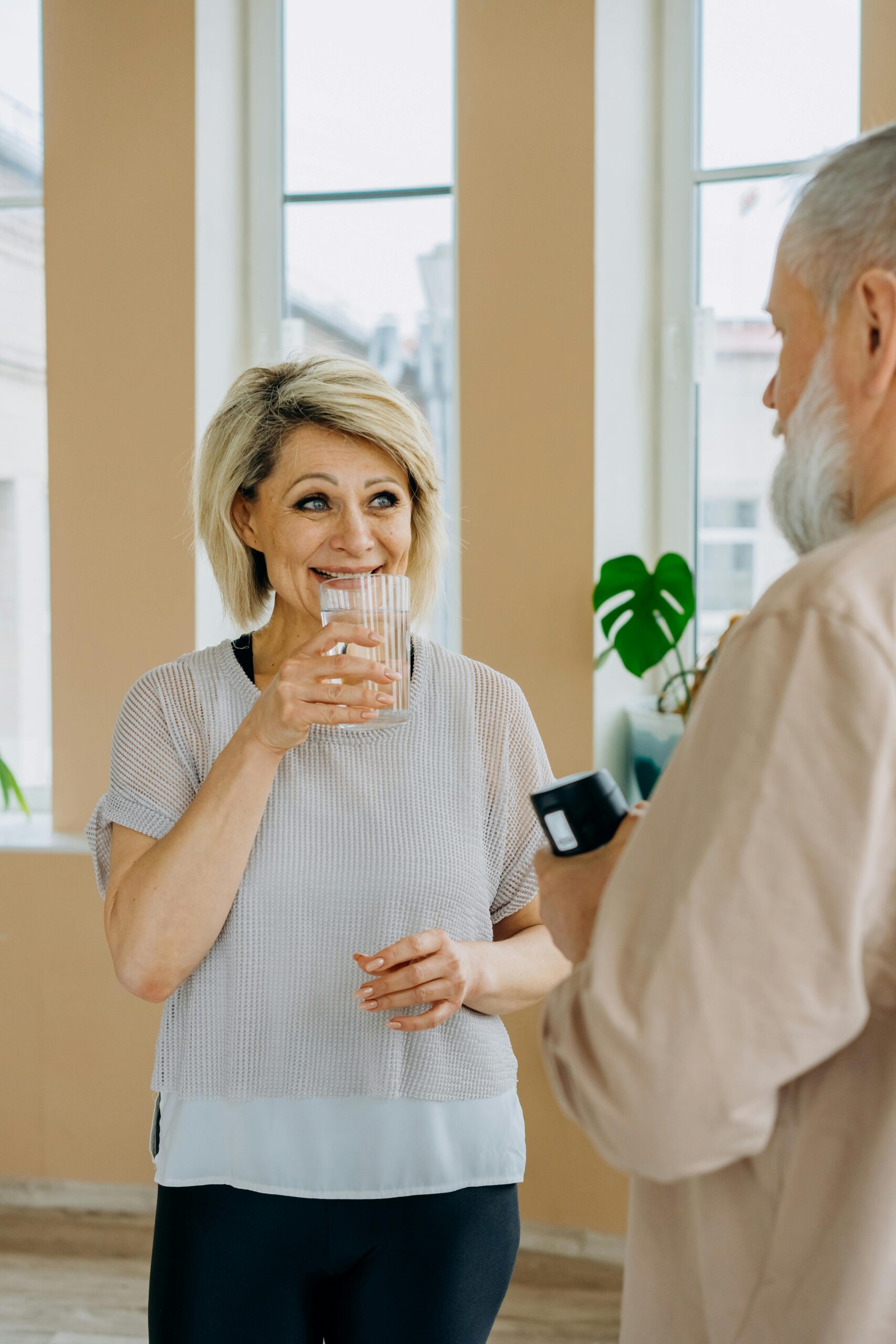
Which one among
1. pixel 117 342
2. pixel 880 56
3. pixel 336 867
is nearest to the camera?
pixel 336 867

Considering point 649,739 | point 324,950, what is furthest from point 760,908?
point 649,739

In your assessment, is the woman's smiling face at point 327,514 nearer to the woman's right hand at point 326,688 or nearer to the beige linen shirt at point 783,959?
the woman's right hand at point 326,688

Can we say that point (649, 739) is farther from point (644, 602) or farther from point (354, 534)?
point (354, 534)

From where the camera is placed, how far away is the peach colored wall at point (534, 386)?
8.38 ft

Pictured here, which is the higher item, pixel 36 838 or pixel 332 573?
pixel 332 573

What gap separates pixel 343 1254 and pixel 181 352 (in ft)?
6.96

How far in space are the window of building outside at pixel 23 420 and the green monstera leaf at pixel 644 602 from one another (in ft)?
5.03

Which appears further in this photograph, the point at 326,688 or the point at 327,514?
the point at 327,514

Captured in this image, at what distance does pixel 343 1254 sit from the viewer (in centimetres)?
123

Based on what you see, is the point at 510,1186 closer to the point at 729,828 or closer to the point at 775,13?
the point at 729,828

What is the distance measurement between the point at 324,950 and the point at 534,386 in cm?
167

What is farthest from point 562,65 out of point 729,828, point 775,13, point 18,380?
point 729,828

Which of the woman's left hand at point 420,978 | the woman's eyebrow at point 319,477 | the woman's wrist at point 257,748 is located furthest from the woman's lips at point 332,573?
the woman's left hand at point 420,978

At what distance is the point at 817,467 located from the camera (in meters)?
0.74
